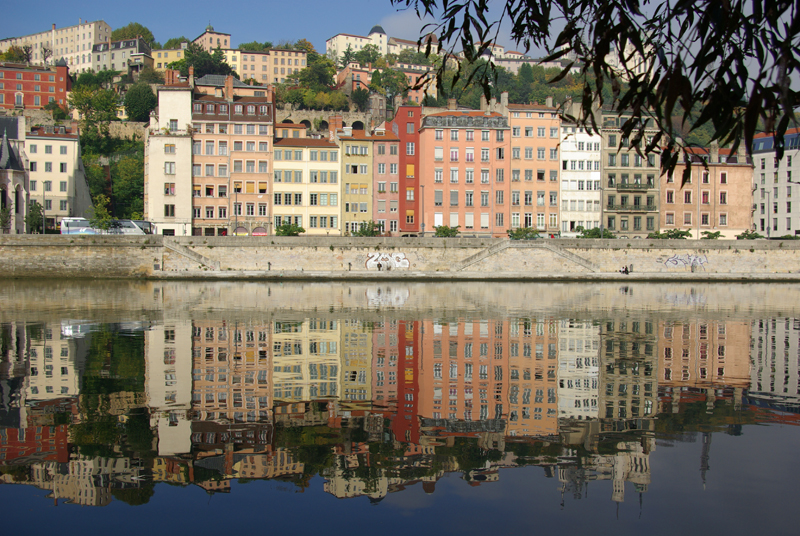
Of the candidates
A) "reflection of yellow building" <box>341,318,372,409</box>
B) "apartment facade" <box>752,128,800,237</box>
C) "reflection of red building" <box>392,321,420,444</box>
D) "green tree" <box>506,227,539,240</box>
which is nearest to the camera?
"reflection of red building" <box>392,321,420,444</box>

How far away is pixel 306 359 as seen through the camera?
20219mm

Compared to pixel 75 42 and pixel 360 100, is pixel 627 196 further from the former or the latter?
pixel 75 42

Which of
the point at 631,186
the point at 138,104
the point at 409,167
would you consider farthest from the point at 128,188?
the point at 631,186

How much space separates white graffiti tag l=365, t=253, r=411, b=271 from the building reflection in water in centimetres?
3727

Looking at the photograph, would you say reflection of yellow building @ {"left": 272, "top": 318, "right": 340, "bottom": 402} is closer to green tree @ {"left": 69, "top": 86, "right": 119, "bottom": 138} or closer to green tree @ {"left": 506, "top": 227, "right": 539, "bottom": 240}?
green tree @ {"left": 506, "top": 227, "right": 539, "bottom": 240}

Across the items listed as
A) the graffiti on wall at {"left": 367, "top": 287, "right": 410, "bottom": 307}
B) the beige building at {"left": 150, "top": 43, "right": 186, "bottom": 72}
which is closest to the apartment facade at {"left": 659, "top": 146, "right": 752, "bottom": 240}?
the graffiti on wall at {"left": 367, "top": 287, "right": 410, "bottom": 307}

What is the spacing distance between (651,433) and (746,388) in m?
5.65

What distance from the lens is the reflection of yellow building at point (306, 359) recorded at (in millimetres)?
15859

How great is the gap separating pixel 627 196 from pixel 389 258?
31.7m

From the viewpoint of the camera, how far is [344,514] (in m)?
9.02

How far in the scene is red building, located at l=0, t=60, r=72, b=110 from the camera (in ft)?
418

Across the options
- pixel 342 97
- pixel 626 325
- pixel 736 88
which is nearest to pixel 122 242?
pixel 626 325

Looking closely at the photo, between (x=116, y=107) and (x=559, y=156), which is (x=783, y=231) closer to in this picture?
(x=559, y=156)

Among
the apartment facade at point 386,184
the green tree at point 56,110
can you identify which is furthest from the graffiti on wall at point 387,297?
the green tree at point 56,110
